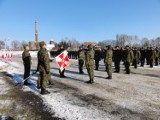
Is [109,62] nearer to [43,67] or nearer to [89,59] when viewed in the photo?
[89,59]

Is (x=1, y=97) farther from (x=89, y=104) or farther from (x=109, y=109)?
(x=109, y=109)

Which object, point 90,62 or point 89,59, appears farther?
point 89,59

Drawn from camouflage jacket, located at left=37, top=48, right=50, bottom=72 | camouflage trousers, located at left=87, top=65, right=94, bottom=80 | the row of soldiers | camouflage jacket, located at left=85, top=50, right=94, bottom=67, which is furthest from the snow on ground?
the row of soldiers

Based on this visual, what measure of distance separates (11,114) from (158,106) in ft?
13.7

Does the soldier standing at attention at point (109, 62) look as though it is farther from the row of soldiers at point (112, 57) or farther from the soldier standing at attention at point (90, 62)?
the soldier standing at attention at point (90, 62)

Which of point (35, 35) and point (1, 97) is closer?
point (1, 97)

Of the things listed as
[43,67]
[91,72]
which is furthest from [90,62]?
[43,67]

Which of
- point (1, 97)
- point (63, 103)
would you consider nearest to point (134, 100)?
point (63, 103)

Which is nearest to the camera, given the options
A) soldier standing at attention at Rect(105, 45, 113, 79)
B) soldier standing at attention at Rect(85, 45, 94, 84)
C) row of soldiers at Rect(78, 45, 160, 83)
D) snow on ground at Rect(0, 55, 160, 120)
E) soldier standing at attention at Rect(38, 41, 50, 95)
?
snow on ground at Rect(0, 55, 160, 120)

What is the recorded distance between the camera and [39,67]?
9539 mm

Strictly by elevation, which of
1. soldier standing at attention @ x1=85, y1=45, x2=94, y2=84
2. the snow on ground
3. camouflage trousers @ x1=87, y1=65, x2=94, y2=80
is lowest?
the snow on ground

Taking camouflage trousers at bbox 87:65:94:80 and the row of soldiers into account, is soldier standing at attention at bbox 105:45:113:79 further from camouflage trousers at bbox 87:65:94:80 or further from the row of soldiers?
camouflage trousers at bbox 87:65:94:80

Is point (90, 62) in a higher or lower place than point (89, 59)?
lower

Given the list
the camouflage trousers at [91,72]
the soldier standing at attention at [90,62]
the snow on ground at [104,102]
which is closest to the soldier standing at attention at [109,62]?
the soldier standing at attention at [90,62]
